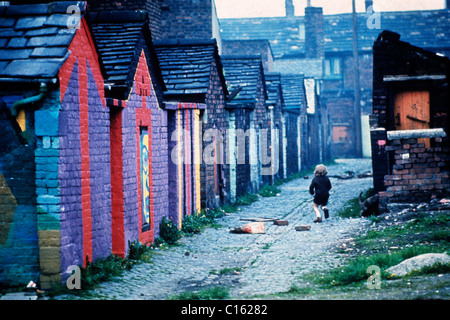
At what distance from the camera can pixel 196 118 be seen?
1537cm

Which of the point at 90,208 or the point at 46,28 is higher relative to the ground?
the point at 46,28

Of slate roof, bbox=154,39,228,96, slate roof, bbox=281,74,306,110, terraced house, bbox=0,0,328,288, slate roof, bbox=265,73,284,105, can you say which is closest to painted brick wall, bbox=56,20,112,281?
terraced house, bbox=0,0,328,288

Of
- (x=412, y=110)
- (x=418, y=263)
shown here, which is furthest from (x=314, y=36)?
(x=418, y=263)

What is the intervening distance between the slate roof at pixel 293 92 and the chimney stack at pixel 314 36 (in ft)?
58.9

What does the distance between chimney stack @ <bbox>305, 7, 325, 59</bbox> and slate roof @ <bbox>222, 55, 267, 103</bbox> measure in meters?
30.9

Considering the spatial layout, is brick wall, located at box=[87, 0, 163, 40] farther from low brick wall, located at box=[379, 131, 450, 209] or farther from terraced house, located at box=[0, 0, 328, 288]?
low brick wall, located at box=[379, 131, 450, 209]

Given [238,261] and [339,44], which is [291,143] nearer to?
[238,261]

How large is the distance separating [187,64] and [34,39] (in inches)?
332

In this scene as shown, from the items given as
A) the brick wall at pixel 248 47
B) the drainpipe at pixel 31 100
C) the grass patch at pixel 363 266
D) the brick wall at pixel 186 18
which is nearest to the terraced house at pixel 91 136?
the drainpipe at pixel 31 100

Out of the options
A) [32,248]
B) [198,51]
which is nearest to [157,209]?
[32,248]

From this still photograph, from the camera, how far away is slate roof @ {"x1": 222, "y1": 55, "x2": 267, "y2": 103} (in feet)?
73.0

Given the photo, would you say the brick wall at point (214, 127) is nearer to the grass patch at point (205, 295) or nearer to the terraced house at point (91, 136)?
the terraced house at point (91, 136)

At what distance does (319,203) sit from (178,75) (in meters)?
4.84

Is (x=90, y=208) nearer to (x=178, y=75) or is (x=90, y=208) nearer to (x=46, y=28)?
(x=46, y=28)
